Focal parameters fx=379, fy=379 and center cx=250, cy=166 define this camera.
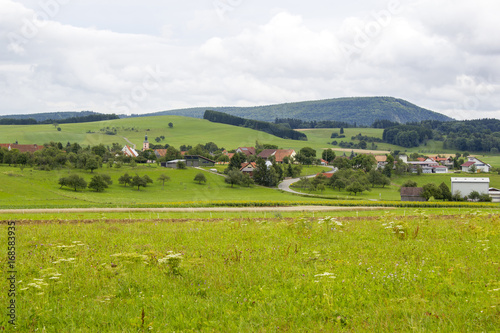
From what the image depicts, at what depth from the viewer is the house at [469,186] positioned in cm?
7356

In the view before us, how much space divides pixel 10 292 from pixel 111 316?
2.68m

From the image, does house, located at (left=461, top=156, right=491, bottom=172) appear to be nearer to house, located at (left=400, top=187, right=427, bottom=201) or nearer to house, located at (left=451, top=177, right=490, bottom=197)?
house, located at (left=451, top=177, right=490, bottom=197)

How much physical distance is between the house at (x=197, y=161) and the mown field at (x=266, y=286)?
11529 cm

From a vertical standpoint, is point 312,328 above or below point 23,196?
above

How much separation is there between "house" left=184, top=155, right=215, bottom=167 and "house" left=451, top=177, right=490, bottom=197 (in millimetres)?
79135

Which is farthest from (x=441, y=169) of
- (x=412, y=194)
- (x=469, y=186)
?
(x=412, y=194)

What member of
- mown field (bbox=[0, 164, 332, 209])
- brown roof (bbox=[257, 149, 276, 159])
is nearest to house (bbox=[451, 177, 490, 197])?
mown field (bbox=[0, 164, 332, 209])

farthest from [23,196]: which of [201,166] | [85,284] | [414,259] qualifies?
[201,166]

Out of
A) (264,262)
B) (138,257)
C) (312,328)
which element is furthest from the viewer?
(264,262)

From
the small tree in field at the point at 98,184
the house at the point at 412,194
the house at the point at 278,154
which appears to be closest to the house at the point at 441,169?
the house at the point at 278,154

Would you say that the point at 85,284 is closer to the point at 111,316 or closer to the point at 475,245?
the point at 111,316

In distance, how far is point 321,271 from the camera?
9.70m

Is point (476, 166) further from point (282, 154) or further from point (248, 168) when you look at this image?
point (248, 168)

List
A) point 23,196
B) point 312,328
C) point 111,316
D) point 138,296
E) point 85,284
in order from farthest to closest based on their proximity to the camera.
A: point 23,196
point 85,284
point 138,296
point 111,316
point 312,328
